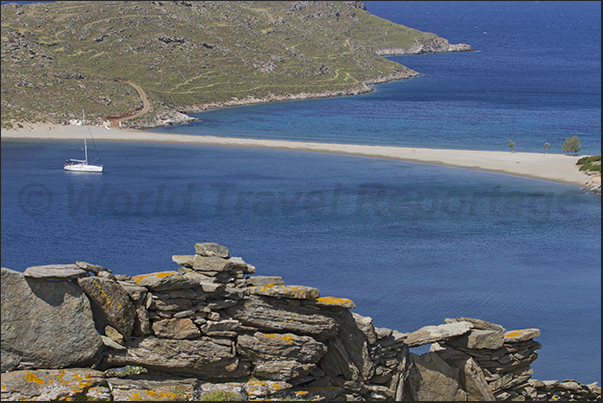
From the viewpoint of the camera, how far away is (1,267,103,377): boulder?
596 inches

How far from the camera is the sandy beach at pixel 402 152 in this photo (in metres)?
98.7

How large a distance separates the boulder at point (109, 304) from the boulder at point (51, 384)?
1.33 meters

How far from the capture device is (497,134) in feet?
451

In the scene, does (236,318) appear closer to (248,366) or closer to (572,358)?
(248,366)

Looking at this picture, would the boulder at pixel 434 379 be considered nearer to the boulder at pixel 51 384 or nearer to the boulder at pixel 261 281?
the boulder at pixel 261 281

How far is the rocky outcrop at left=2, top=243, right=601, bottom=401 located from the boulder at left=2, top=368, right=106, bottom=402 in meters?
0.03

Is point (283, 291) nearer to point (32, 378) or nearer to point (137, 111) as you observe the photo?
point (32, 378)

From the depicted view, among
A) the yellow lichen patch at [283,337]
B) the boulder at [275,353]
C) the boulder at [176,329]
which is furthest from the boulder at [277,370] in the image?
the boulder at [176,329]

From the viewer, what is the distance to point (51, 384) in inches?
587

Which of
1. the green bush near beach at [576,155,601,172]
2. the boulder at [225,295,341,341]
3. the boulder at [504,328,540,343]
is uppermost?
the green bush near beach at [576,155,601,172]

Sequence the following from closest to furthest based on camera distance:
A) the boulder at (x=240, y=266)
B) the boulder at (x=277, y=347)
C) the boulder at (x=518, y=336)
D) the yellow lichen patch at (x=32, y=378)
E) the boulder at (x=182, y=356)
Answer: the yellow lichen patch at (x=32, y=378) < the boulder at (x=182, y=356) < the boulder at (x=277, y=347) < the boulder at (x=240, y=266) < the boulder at (x=518, y=336)

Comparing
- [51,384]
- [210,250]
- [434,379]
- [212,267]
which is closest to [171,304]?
[212,267]

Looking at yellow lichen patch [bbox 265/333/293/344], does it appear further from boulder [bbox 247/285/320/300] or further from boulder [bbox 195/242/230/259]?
boulder [bbox 195/242/230/259]

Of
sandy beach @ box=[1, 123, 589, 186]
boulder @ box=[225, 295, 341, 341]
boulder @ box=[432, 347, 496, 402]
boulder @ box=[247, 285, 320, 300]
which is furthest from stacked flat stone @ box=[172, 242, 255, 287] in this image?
sandy beach @ box=[1, 123, 589, 186]
